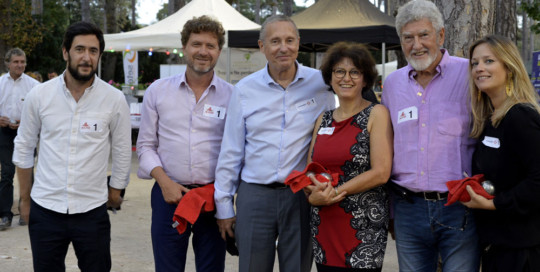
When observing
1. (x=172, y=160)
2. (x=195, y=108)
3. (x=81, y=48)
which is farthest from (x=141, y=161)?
(x=81, y=48)

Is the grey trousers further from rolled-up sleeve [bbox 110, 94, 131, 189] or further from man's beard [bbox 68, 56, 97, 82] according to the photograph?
man's beard [bbox 68, 56, 97, 82]

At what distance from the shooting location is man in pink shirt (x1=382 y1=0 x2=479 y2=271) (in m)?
2.96

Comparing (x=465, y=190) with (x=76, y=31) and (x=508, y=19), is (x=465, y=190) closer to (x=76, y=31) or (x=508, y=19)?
(x=76, y=31)

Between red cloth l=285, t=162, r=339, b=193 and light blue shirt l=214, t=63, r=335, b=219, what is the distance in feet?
1.02

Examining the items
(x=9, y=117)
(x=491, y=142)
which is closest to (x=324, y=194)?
(x=491, y=142)

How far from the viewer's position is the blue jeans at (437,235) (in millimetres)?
2947

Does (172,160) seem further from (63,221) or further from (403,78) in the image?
(403,78)

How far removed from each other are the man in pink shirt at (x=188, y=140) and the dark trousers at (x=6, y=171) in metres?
4.13

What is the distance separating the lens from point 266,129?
3.40 metres

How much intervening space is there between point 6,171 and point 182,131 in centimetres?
449

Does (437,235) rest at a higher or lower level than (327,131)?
lower

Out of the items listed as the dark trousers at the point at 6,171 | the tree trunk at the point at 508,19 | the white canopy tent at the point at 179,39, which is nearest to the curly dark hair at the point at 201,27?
the dark trousers at the point at 6,171

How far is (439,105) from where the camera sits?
9.99 ft

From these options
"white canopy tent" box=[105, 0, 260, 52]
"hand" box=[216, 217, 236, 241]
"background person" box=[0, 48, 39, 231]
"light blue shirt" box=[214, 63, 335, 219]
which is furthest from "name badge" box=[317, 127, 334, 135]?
"white canopy tent" box=[105, 0, 260, 52]
